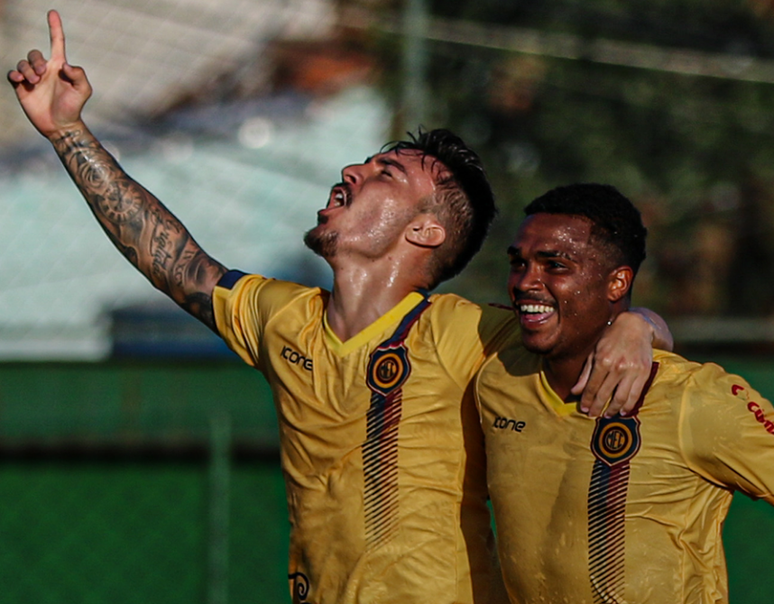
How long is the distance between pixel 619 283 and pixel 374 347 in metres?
0.80

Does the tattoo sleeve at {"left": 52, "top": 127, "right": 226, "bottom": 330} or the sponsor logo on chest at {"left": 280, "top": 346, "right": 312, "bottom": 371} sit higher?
the tattoo sleeve at {"left": 52, "top": 127, "right": 226, "bottom": 330}

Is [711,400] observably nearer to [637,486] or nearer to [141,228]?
[637,486]

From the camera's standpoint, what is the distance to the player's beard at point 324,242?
3781 millimetres

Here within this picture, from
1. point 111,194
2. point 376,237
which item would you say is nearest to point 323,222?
point 376,237

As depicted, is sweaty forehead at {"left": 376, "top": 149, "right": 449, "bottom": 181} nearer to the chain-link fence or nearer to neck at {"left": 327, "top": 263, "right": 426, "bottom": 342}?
neck at {"left": 327, "top": 263, "right": 426, "bottom": 342}

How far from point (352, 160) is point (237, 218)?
1.56 m

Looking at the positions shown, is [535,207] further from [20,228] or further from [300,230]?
[20,228]

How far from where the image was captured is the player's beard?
3.78 meters

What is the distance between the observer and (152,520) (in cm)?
641

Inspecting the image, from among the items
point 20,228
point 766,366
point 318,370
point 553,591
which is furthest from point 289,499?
point 20,228

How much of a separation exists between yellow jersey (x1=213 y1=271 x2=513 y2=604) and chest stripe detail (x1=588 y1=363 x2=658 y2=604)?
49 cm

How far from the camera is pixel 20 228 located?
1305cm

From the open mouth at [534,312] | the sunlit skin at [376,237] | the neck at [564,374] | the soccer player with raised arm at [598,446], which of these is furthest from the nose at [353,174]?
the neck at [564,374]

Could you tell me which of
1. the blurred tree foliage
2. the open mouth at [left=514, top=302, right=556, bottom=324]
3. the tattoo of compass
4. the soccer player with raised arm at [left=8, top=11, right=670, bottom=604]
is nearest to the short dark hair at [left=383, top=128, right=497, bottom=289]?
the soccer player with raised arm at [left=8, top=11, right=670, bottom=604]
